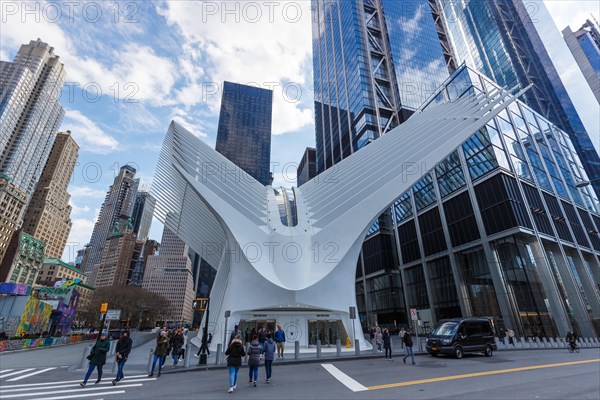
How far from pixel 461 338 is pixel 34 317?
40.2 m

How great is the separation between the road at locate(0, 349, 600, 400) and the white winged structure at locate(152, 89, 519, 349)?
7.50m

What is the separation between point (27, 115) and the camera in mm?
113375

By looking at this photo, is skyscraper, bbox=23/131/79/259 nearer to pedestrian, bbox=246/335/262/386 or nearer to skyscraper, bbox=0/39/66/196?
skyscraper, bbox=0/39/66/196

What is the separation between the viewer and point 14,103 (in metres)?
105

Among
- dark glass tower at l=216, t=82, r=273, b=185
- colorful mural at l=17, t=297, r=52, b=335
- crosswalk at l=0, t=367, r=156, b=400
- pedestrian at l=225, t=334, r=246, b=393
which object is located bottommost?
crosswalk at l=0, t=367, r=156, b=400

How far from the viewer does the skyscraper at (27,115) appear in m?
102

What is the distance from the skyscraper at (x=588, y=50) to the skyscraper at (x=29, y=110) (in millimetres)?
205493

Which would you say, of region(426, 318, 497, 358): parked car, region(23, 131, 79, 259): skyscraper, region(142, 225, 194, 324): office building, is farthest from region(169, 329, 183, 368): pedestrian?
region(142, 225, 194, 324): office building

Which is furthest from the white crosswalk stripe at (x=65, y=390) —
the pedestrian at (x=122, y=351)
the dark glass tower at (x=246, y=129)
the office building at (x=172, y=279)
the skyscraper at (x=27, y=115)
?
the office building at (x=172, y=279)

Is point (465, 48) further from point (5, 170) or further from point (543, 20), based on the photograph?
point (5, 170)

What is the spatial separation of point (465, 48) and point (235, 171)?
344 ft

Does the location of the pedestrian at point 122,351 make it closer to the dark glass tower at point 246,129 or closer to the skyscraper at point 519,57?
the skyscraper at point 519,57

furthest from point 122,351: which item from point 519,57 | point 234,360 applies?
point 519,57

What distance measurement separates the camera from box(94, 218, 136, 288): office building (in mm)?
157875
